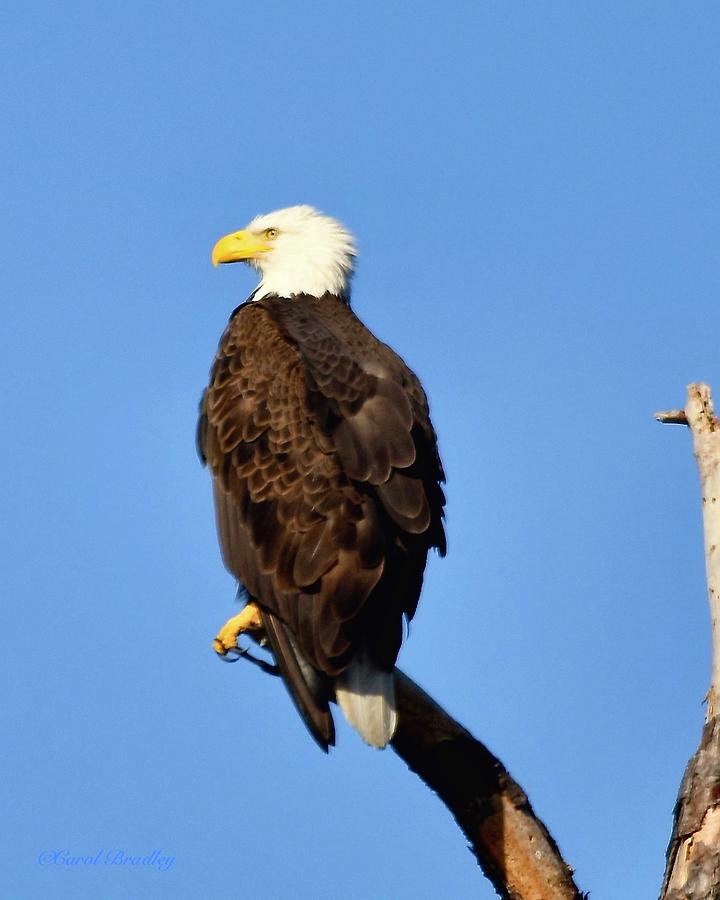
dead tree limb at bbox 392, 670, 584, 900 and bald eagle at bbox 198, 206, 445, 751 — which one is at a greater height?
bald eagle at bbox 198, 206, 445, 751

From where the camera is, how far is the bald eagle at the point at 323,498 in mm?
6359

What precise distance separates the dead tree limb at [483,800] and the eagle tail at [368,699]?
0.55 feet

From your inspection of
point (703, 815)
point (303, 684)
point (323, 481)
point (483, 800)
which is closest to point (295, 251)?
point (323, 481)

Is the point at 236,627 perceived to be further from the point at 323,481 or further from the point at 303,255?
the point at 303,255

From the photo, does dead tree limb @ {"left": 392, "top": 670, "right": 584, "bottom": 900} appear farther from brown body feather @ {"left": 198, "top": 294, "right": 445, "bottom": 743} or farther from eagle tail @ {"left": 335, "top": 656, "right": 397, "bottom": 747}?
brown body feather @ {"left": 198, "top": 294, "right": 445, "bottom": 743}

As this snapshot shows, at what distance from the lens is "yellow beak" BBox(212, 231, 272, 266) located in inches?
352

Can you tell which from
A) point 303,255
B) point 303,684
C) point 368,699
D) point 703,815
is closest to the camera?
point 703,815

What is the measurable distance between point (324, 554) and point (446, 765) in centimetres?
102

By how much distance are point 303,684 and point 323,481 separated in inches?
35.7

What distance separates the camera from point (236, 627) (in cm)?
687

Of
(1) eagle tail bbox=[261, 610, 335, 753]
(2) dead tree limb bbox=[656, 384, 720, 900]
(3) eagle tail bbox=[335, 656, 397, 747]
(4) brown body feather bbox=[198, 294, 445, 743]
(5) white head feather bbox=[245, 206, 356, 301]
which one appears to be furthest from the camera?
(5) white head feather bbox=[245, 206, 356, 301]

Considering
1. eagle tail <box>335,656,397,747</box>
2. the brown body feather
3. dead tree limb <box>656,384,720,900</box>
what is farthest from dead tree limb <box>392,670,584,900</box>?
dead tree limb <box>656,384,720,900</box>

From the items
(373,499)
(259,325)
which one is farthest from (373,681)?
(259,325)

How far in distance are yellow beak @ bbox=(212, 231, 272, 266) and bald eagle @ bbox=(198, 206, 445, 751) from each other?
121 centimetres
